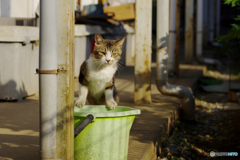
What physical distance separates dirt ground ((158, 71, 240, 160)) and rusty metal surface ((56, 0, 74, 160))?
179cm

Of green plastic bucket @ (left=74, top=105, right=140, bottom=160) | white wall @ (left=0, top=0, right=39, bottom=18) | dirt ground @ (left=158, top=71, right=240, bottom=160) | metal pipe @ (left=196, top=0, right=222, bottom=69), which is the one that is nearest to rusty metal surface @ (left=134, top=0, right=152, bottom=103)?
dirt ground @ (left=158, top=71, right=240, bottom=160)

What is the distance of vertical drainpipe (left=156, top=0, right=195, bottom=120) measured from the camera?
5238mm

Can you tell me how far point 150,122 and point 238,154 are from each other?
115 cm

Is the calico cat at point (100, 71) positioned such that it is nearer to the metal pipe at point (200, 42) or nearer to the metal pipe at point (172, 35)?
the metal pipe at point (172, 35)

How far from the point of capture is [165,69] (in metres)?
5.34

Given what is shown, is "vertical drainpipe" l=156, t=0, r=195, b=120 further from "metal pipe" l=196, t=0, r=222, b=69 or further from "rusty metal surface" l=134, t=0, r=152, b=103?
"metal pipe" l=196, t=0, r=222, b=69

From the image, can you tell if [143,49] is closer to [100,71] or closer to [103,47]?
[103,47]

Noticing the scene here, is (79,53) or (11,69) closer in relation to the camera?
(11,69)

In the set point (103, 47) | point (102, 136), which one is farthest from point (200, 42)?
point (102, 136)

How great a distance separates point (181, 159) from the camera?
12.6ft

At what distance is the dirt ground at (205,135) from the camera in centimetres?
405

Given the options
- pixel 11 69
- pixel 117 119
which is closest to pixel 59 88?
pixel 117 119

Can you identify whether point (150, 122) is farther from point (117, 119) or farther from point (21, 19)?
point (21, 19)

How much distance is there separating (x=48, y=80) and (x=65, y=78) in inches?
5.1
